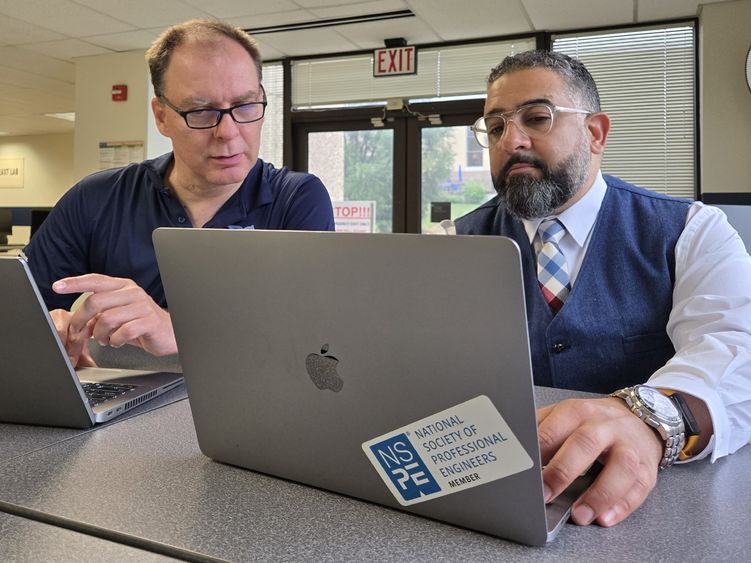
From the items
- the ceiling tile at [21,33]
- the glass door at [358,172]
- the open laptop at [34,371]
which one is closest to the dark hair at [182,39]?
the open laptop at [34,371]

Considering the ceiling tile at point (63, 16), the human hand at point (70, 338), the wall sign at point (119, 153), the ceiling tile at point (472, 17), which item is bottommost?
the human hand at point (70, 338)

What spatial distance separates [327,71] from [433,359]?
4838 millimetres

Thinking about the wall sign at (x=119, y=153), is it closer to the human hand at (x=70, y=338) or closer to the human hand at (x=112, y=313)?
the human hand at (x=70, y=338)

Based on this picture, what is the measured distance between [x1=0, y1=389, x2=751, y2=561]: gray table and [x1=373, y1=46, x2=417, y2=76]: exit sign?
425 centimetres

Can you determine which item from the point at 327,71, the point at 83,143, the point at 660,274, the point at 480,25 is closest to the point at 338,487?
the point at 660,274

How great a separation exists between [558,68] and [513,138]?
18 cm

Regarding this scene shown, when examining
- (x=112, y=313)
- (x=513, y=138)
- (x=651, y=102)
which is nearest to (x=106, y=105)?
(x=651, y=102)

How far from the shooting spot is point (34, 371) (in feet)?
2.62

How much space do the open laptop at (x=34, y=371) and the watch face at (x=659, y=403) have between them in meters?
0.66

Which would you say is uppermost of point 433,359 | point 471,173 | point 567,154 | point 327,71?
point 327,71

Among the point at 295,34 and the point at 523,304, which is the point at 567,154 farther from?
the point at 295,34

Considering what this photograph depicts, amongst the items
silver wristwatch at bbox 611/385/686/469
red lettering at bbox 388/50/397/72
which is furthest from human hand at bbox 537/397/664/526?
red lettering at bbox 388/50/397/72

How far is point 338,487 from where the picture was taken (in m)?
0.64

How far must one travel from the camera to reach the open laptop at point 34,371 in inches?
29.2
